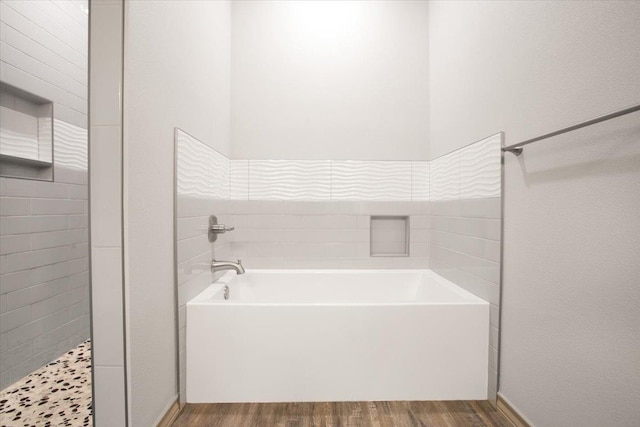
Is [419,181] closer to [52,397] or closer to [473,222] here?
[473,222]

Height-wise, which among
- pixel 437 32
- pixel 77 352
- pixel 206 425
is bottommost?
pixel 206 425

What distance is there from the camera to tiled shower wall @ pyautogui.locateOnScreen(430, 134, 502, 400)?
1.57 metres

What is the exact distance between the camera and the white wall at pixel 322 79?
248cm

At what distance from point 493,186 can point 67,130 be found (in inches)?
100

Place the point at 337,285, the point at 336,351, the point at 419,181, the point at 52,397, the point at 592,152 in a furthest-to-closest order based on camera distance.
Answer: the point at 419,181 < the point at 337,285 < the point at 336,351 < the point at 52,397 < the point at 592,152

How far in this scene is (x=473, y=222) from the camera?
69.9 inches

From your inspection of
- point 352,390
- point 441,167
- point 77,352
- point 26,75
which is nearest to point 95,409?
point 77,352

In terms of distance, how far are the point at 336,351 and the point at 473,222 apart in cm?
109

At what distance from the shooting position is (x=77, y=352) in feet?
5.99

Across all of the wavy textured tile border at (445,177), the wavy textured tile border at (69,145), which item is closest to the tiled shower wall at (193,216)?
the wavy textured tile border at (69,145)

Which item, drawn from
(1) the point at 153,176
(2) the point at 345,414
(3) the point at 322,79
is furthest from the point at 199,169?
(2) the point at 345,414

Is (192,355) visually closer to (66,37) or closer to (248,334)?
(248,334)

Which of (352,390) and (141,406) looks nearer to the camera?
(141,406)

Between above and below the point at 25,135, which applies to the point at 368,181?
below
